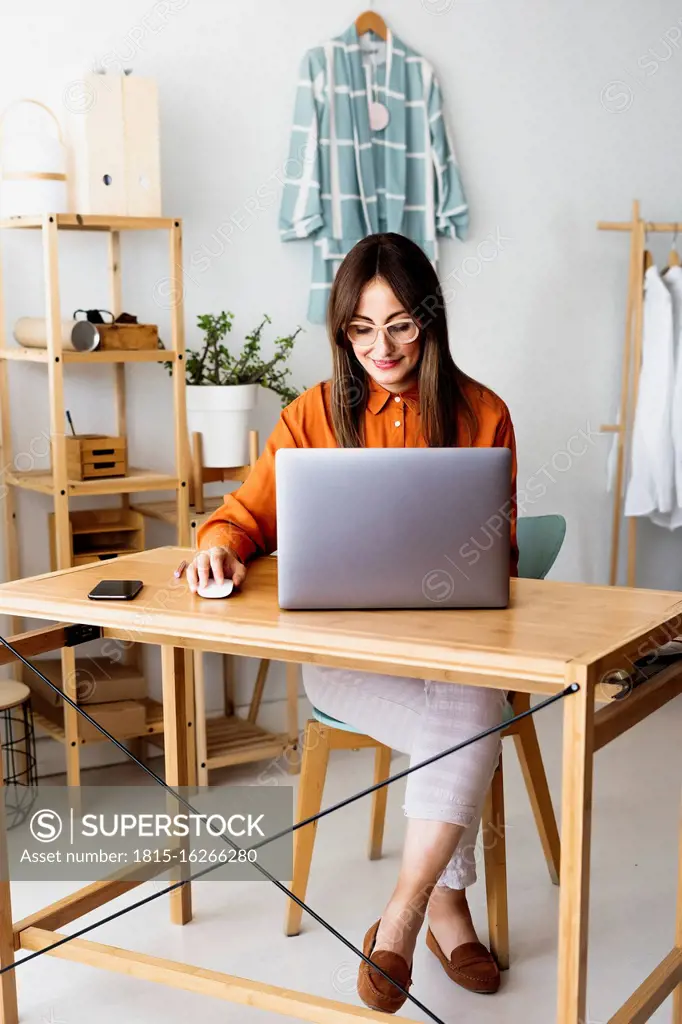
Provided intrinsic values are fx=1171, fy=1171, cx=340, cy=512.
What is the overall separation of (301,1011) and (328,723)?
535 mm

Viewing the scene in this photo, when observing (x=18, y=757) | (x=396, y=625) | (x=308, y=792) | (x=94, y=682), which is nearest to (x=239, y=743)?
(x=94, y=682)

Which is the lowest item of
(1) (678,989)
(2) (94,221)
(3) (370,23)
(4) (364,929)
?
(4) (364,929)

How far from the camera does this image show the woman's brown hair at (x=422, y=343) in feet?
6.91

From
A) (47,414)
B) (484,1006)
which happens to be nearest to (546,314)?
(47,414)

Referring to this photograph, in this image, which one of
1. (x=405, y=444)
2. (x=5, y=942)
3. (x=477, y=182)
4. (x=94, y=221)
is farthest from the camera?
(x=477, y=182)

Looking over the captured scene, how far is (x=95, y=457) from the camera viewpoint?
2.96 metres

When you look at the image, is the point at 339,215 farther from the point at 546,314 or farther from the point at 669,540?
the point at 669,540

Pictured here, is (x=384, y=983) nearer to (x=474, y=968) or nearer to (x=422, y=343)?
Answer: (x=474, y=968)

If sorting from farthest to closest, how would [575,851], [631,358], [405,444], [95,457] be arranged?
[631,358] < [95,457] < [405,444] < [575,851]

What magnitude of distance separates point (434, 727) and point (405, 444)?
1.83ft

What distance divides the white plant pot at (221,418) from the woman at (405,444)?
86cm

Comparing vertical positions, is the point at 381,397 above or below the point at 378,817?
above

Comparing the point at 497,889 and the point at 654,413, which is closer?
the point at 497,889

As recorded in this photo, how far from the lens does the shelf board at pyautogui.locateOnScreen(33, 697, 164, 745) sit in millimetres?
3023
